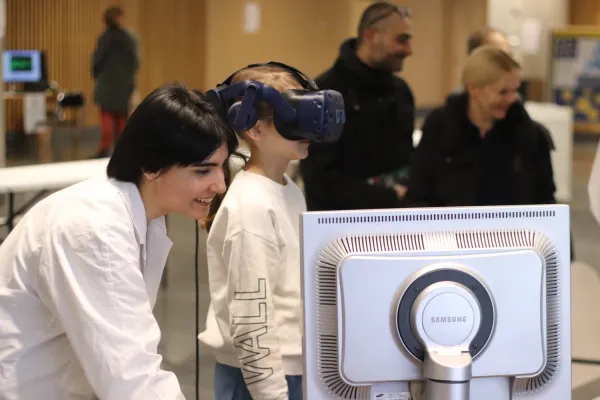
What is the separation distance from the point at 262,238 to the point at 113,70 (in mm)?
7823

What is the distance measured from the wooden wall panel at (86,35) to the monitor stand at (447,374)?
6731mm

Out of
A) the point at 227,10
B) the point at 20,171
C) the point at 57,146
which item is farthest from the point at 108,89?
the point at 20,171

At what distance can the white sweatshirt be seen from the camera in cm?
191

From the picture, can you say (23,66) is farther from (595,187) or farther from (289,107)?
(289,107)

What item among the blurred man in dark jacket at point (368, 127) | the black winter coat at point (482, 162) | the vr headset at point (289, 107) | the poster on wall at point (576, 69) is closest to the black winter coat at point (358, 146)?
the blurred man in dark jacket at point (368, 127)

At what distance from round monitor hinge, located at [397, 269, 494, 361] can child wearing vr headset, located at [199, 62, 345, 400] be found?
473 mm

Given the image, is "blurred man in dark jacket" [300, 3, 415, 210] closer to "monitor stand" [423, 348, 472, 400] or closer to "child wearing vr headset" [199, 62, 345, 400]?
"child wearing vr headset" [199, 62, 345, 400]

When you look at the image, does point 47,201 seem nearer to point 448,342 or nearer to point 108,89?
point 448,342

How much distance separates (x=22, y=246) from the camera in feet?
5.34

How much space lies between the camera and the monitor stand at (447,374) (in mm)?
1408

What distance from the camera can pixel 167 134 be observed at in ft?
5.40

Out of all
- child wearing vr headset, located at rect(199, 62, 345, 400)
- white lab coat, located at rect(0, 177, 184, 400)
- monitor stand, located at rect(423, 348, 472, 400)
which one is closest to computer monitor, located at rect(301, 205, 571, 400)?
monitor stand, located at rect(423, 348, 472, 400)

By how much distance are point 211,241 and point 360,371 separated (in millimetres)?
713

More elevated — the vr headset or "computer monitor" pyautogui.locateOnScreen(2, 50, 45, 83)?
the vr headset
